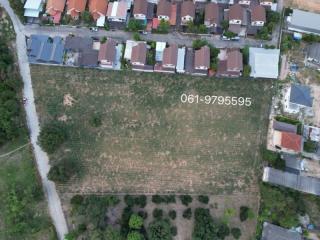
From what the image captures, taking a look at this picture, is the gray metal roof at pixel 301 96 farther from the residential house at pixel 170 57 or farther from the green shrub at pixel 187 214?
the green shrub at pixel 187 214

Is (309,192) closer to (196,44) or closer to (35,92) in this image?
(196,44)

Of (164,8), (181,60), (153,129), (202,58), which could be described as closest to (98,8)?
(164,8)

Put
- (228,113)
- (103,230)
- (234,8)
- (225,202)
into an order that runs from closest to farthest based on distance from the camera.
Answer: (103,230) < (225,202) < (228,113) < (234,8)

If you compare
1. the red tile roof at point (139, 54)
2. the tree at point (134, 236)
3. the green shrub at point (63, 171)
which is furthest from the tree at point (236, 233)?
the red tile roof at point (139, 54)

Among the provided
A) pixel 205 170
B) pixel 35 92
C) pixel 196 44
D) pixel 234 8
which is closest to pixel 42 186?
pixel 35 92

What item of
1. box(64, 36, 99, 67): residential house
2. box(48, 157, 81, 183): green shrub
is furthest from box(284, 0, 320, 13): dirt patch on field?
box(48, 157, 81, 183): green shrub

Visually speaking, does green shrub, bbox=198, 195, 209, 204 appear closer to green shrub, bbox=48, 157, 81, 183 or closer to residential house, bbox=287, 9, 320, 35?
green shrub, bbox=48, 157, 81, 183

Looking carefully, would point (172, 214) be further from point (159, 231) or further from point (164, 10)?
point (164, 10)
